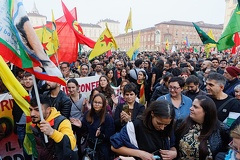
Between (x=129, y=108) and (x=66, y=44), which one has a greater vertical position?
(x=66, y=44)

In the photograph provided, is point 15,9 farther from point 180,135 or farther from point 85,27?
point 85,27

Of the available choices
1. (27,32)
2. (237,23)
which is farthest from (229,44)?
(27,32)

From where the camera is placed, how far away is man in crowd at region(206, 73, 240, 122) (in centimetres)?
285

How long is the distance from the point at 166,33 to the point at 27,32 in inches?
2669

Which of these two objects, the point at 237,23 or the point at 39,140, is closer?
the point at 39,140

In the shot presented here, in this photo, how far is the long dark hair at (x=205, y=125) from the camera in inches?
80.9

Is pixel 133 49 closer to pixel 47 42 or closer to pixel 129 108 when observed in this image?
pixel 47 42

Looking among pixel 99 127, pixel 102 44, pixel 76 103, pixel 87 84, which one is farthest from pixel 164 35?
pixel 99 127

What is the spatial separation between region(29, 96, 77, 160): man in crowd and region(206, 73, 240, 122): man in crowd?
198cm

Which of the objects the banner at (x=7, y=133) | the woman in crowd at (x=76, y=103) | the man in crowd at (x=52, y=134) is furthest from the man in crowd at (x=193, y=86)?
the banner at (x=7, y=133)

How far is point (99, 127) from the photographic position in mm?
3059

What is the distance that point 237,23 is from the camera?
567cm

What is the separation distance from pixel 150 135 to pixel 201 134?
58 centimetres

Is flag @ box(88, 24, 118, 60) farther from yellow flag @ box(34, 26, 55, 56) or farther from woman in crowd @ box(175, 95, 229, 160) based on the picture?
woman in crowd @ box(175, 95, 229, 160)
